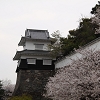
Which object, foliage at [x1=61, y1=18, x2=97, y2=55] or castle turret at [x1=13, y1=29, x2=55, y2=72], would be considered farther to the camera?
castle turret at [x1=13, y1=29, x2=55, y2=72]

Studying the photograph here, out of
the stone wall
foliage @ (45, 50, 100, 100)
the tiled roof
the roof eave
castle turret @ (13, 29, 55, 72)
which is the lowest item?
foliage @ (45, 50, 100, 100)

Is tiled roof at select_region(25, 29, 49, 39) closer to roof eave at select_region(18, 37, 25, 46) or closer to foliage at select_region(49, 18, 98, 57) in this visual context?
roof eave at select_region(18, 37, 25, 46)

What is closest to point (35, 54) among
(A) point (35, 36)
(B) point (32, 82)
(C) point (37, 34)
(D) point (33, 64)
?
(D) point (33, 64)

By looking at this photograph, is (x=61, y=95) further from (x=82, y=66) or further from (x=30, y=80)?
(x=30, y=80)

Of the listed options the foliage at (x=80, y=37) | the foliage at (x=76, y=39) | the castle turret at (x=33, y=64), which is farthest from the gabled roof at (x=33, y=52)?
the foliage at (x=80, y=37)

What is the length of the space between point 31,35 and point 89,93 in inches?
636

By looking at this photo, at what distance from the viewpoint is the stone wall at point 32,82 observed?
2050 centimetres

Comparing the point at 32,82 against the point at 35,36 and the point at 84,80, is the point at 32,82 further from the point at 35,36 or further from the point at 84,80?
the point at 84,80

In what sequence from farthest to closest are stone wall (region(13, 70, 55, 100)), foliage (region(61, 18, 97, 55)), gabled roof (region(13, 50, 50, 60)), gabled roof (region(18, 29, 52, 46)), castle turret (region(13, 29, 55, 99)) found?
gabled roof (region(18, 29, 52, 46)), gabled roof (region(13, 50, 50, 60)), castle turret (region(13, 29, 55, 99)), stone wall (region(13, 70, 55, 100)), foliage (region(61, 18, 97, 55))

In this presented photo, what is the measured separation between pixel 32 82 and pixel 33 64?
1.72 m

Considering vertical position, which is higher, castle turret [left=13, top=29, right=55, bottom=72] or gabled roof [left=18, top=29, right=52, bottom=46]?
gabled roof [left=18, top=29, right=52, bottom=46]

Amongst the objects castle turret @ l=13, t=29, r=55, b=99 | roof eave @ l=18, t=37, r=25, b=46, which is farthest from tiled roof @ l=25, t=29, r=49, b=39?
roof eave @ l=18, t=37, r=25, b=46

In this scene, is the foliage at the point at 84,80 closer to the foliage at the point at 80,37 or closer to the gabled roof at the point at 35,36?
the foliage at the point at 80,37

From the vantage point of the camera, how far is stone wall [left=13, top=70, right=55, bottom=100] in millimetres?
20502
